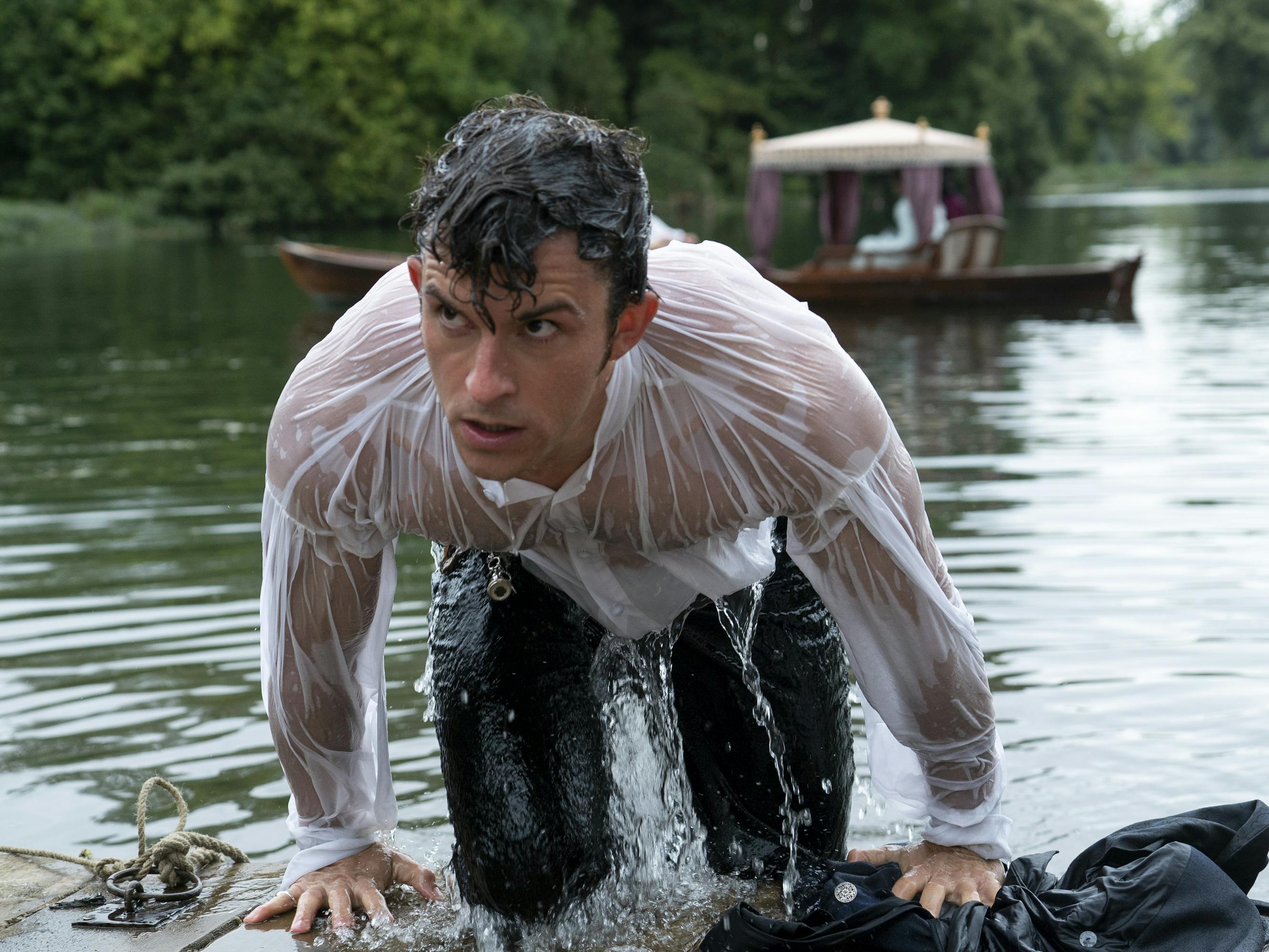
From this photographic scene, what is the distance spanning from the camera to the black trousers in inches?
119

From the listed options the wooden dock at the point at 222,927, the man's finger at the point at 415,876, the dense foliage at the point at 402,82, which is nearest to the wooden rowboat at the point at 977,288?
the man's finger at the point at 415,876

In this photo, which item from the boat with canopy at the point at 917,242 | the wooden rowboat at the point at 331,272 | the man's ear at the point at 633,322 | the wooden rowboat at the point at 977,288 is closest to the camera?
the man's ear at the point at 633,322

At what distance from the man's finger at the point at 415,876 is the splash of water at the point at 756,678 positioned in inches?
29.7

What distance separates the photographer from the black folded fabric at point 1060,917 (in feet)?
9.13

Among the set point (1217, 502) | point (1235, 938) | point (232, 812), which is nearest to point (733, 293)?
point (1235, 938)

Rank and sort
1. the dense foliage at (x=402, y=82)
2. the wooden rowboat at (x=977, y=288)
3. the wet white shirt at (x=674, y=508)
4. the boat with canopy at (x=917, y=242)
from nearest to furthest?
the wet white shirt at (x=674, y=508) < the wooden rowboat at (x=977, y=288) < the boat with canopy at (x=917, y=242) < the dense foliage at (x=402, y=82)

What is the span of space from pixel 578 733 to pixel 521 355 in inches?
41.0

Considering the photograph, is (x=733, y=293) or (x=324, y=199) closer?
(x=733, y=293)

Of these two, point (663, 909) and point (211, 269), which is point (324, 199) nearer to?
point (211, 269)

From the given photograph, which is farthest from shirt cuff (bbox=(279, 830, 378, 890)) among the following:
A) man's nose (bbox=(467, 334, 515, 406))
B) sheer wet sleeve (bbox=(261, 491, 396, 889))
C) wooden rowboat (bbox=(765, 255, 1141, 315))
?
wooden rowboat (bbox=(765, 255, 1141, 315))

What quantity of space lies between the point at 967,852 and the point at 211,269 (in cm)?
2626

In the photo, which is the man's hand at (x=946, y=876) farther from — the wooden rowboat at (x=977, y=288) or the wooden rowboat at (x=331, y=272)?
the wooden rowboat at (x=331, y=272)

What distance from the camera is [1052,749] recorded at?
15.5 feet

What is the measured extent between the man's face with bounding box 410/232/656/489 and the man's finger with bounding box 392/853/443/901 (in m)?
1.24
